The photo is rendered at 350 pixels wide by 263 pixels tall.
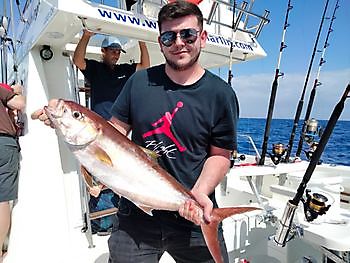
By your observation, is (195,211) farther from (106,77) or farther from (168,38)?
(106,77)

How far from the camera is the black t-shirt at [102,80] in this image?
3.11 meters

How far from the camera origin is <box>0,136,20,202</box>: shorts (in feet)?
9.17

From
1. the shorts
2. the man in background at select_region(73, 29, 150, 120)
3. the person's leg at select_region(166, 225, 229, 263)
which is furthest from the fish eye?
the shorts

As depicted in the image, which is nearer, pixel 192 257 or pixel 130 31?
pixel 192 257

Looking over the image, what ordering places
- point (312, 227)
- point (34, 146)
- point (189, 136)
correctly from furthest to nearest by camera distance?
point (34, 146)
point (312, 227)
point (189, 136)

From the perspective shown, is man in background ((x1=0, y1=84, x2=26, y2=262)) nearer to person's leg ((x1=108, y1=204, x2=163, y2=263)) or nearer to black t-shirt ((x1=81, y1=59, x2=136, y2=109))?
black t-shirt ((x1=81, y1=59, x2=136, y2=109))

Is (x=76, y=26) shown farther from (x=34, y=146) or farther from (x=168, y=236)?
(x=168, y=236)

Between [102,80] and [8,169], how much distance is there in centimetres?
127

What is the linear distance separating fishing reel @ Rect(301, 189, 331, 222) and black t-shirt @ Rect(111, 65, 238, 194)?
3.98 feet

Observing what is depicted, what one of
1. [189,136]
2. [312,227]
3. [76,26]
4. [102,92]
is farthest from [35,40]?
[312,227]

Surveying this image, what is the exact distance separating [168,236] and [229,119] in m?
0.77

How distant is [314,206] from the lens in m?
2.48

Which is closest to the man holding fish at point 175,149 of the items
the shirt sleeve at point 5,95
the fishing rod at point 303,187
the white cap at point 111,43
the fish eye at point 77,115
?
the fish eye at point 77,115

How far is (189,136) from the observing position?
1710 mm
